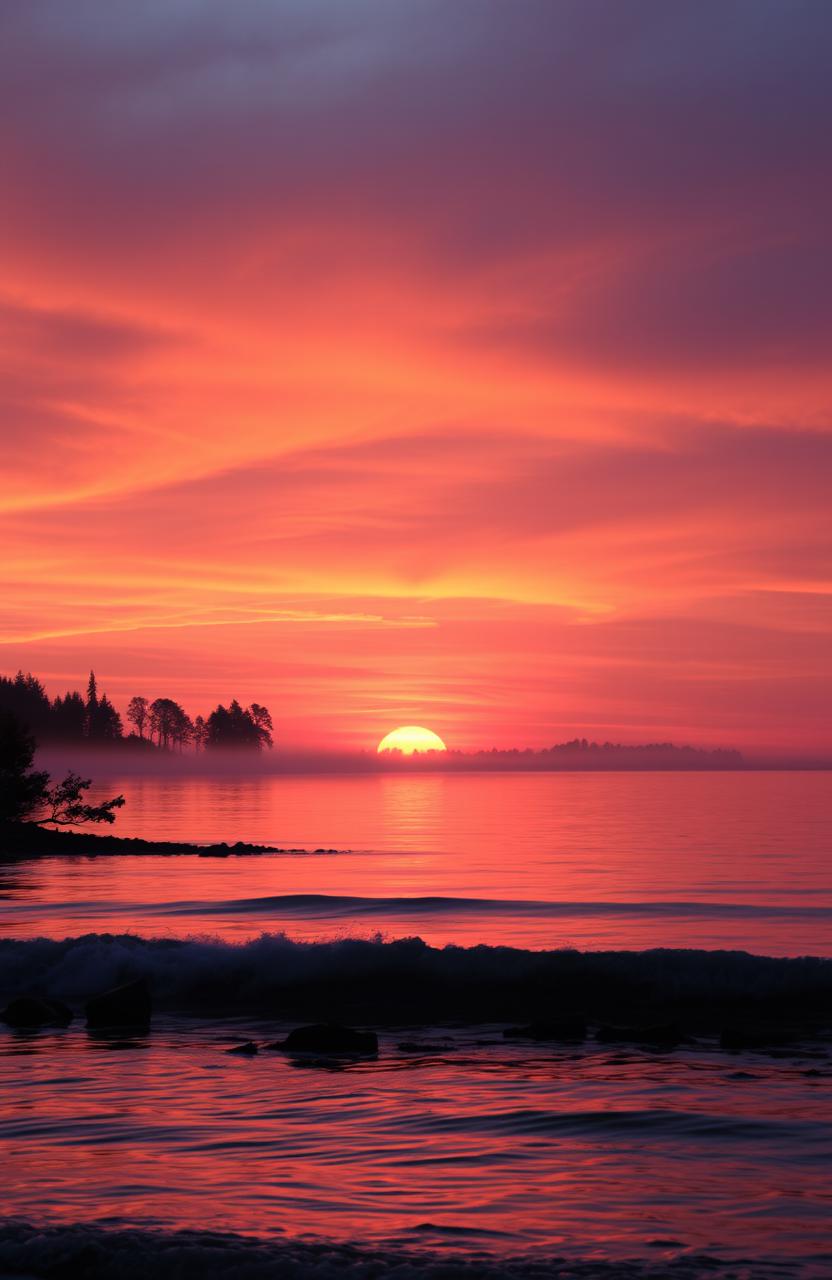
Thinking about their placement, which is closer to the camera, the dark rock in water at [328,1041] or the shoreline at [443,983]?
the dark rock in water at [328,1041]

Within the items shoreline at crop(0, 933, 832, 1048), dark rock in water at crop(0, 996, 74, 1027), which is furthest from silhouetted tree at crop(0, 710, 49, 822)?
dark rock in water at crop(0, 996, 74, 1027)

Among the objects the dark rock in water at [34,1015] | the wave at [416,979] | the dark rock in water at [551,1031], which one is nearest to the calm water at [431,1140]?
the wave at [416,979]

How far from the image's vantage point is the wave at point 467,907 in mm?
45375

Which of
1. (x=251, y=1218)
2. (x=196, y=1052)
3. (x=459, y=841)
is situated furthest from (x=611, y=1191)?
(x=459, y=841)

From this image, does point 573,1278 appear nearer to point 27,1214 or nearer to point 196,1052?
point 27,1214

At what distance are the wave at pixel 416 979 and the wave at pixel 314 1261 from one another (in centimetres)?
1307

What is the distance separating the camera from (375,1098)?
15812 mm

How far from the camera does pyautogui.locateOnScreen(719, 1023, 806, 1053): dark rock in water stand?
1936cm

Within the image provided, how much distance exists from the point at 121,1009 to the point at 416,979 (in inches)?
260

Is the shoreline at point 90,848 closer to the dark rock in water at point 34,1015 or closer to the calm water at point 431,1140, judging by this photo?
the calm water at point 431,1140

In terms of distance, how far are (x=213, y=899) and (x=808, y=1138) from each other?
4156 centimetres

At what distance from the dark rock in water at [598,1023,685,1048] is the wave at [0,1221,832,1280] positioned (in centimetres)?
994

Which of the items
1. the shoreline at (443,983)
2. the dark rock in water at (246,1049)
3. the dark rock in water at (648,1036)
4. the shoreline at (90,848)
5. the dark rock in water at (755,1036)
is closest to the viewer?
the dark rock in water at (246,1049)

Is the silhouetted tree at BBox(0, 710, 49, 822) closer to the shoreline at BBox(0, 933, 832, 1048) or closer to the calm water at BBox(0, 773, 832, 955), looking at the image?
the calm water at BBox(0, 773, 832, 955)
